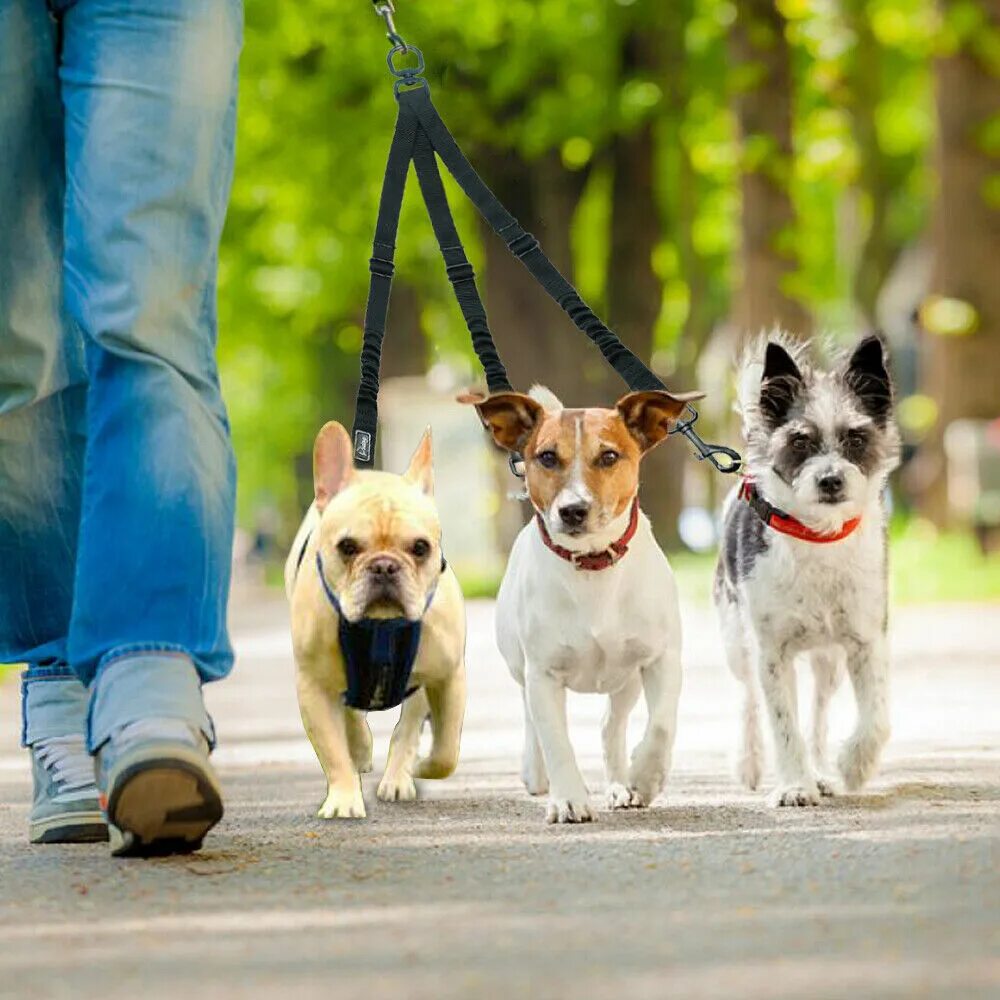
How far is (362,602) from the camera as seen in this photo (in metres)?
6.02

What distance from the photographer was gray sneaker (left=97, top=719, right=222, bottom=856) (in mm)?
4879

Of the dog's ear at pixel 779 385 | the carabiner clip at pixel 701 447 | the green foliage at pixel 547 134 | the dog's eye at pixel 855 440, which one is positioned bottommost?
the carabiner clip at pixel 701 447

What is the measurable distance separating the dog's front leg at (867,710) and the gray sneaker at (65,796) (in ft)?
6.95

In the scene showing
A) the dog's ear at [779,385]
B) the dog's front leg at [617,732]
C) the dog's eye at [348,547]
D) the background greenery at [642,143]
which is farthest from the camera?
the background greenery at [642,143]

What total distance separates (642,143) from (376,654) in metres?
20.6

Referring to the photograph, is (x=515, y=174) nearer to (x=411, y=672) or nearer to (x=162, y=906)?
(x=411, y=672)

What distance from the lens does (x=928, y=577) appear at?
1931cm

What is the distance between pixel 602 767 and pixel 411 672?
1.74m

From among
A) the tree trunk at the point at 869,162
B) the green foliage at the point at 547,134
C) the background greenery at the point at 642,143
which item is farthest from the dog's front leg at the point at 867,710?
the tree trunk at the point at 869,162

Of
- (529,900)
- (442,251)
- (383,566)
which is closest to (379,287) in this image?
(442,251)

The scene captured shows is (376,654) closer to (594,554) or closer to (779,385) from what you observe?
(594,554)

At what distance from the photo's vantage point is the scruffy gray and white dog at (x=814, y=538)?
6.87m

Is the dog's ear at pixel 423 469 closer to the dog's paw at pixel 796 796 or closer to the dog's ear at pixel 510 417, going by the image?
the dog's ear at pixel 510 417

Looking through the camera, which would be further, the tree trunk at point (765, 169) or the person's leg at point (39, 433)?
the tree trunk at point (765, 169)
